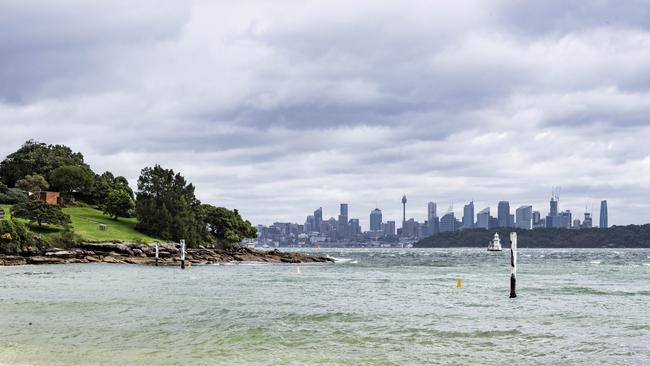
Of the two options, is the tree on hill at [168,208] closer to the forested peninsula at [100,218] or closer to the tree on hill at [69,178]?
the forested peninsula at [100,218]

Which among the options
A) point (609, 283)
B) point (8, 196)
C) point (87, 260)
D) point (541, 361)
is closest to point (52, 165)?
point (8, 196)

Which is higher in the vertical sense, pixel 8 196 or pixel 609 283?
pixel 8 196

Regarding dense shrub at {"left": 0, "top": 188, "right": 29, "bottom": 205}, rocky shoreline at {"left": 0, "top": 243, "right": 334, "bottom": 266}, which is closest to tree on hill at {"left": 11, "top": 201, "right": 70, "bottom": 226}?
rocky shoreline at {"left": 0, "top": 243, "right": 334, "bottom": 266}

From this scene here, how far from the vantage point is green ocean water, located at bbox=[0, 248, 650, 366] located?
74.0 feet

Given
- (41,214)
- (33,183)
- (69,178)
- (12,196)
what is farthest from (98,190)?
(41,214)

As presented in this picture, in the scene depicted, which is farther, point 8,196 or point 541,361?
point 8,196

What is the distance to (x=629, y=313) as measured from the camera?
117 ft

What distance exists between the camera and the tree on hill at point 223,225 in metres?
160

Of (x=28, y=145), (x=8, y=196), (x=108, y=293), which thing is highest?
(x=28, y=145)

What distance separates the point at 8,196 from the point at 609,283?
117506mm

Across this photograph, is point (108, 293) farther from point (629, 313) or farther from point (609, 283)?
point (609, 283)

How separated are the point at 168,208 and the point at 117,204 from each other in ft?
37.1

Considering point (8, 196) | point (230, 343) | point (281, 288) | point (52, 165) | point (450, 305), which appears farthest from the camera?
point (52, 165)

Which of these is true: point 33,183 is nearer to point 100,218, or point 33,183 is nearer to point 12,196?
point 12,196
